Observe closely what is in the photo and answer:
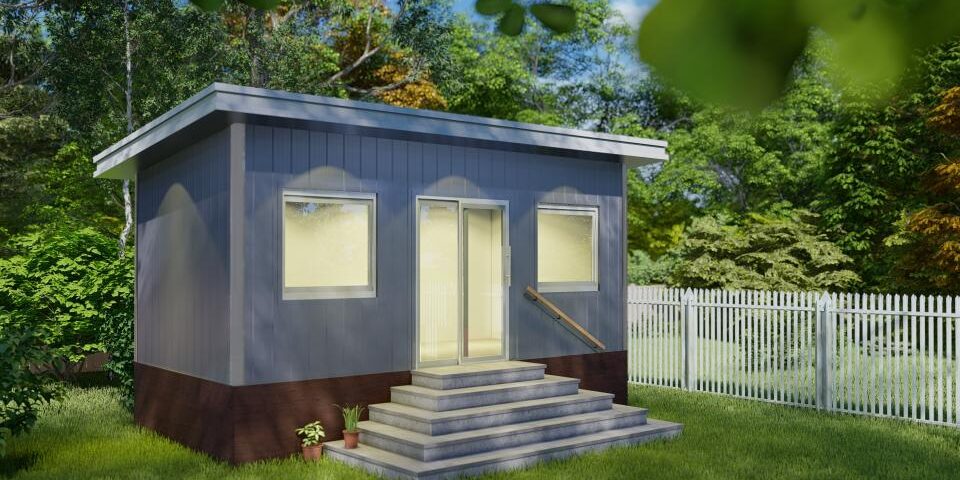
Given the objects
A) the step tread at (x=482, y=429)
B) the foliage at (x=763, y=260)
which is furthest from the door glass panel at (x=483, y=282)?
the foliage at (x=763, y=260)

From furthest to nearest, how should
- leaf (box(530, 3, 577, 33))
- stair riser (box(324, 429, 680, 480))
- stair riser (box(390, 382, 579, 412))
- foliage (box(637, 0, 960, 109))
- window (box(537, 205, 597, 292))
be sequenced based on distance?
window (box(537, 205, 597, 292))
stair riser (box(390, 382, 579, 412))
stair riser (box(324, 429, 680, 480))
leaf (box(530, 3, 577, 33))
foliage (box(637, 0, 960, 109))

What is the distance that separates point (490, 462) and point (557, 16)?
22.6ft

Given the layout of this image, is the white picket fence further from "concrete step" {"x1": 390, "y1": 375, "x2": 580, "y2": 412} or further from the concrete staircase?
"concrete step" {"x1": 390, "y1": 375, "x2": 580, "y2": 412}

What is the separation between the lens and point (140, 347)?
34.3ft

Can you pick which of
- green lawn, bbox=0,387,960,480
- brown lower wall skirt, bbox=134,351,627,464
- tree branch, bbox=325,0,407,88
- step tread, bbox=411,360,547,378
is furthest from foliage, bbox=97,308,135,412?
tree branch, bbox=325,0,407,88

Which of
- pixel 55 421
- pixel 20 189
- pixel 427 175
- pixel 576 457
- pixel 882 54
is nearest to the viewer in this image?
pixel 882 54

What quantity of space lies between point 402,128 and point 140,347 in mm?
4567

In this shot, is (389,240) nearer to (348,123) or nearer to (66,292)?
(348,123)

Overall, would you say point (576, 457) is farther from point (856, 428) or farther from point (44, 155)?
point (44, 155)

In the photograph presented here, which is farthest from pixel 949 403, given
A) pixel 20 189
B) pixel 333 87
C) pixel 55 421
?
pixel 20 189

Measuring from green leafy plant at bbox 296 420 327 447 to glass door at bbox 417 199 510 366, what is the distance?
53.9 inches

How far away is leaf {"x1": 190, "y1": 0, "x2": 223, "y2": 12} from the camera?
1.16 metres

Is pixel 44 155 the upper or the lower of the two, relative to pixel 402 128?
upper

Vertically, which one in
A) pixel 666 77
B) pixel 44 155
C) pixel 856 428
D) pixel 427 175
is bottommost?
pixel 856 428
